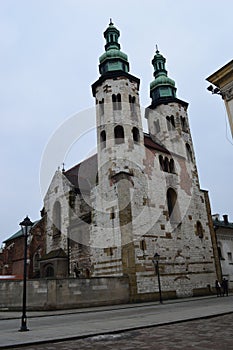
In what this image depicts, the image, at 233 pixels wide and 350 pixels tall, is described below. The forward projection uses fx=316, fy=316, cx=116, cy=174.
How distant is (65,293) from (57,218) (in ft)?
41.6

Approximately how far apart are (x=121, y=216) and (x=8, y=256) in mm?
20254

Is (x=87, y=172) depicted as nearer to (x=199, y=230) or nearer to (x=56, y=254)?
(x=56, y=254)

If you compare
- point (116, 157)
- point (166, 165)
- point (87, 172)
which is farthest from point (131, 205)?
point (87, 172)

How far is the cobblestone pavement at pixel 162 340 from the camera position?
707 cm

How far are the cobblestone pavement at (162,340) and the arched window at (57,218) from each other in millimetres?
22167

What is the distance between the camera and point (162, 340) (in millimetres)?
7867

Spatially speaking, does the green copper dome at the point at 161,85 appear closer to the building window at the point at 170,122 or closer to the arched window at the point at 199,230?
the building window at the point at 170,122

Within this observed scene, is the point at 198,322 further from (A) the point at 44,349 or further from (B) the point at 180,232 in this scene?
(B) the point at 180,232

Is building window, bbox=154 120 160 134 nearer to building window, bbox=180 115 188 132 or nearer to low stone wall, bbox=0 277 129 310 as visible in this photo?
building window, bbox=180 115 188 132

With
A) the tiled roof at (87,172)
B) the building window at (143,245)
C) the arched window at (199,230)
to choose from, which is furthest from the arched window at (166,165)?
the building window at (143,245)

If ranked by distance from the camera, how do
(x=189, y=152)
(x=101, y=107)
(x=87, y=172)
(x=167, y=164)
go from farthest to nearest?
(x=189, y=152)
(x=87, y=172)
(x=101, y=107)
(x=167, y=164)

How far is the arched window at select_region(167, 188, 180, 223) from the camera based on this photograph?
94.2 ft

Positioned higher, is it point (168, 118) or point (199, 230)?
point (168, 118)

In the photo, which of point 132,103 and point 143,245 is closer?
point 143,245
